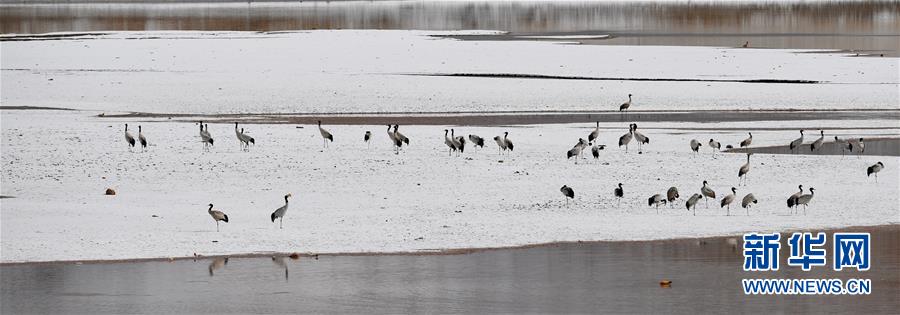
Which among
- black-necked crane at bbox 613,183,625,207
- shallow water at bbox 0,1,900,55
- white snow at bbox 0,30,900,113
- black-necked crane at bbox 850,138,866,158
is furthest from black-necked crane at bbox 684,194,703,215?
shallow water at bbox 0,1,900,55

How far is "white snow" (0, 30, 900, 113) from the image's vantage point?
2847 cm

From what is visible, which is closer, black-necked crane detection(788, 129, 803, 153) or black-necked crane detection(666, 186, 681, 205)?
black-necked crane detection(666, 186, 681, 205)

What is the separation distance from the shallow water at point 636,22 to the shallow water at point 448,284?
29.2m

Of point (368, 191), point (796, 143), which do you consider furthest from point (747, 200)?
point (796, 143)

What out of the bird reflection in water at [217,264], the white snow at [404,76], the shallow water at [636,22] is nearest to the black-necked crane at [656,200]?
the bird reflection in water at [217,264]

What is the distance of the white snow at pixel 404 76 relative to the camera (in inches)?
1121

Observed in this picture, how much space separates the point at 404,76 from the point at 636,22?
31.7 metres

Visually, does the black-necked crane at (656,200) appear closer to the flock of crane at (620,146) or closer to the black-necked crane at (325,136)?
the flock of crane at (620,146)

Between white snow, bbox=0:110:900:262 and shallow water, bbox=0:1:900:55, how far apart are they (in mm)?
23143

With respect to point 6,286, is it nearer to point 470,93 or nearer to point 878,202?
point 878,202

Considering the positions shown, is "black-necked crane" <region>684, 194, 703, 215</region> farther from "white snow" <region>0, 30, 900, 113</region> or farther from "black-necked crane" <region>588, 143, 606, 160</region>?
"white snow" <region>0, 30, 900, 113</region>

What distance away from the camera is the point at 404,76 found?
3372cm

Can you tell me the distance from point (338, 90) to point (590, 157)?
1160 cm

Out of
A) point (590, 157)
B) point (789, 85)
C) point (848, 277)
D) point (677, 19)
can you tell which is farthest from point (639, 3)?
point (848, 277)
